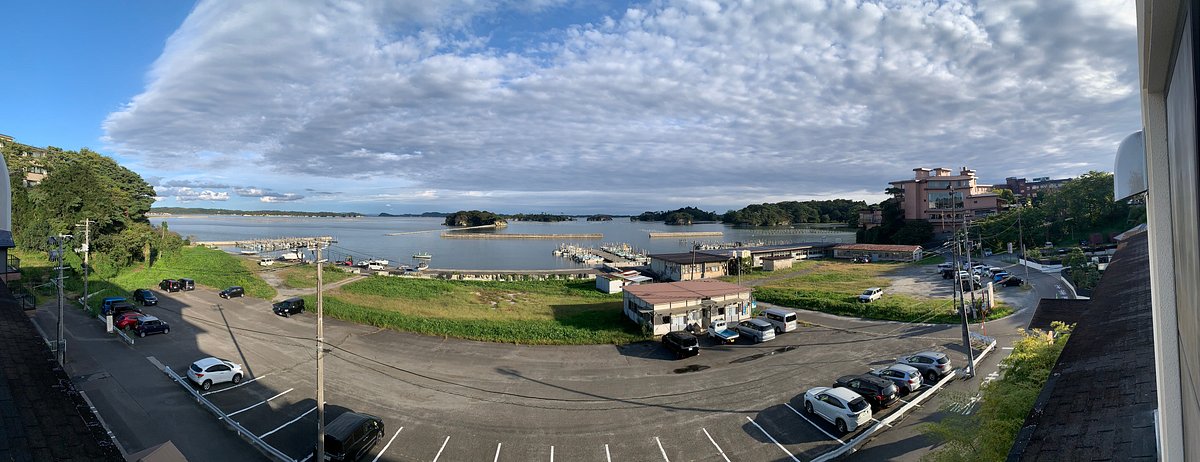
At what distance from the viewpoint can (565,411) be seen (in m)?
12.1

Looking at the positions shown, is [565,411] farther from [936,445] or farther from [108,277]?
[108,277]

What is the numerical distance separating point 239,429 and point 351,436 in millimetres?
3264

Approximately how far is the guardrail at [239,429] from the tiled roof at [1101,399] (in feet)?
39.3

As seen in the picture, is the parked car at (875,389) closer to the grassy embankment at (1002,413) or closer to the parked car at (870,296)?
the grassy embankment at (1002,413)

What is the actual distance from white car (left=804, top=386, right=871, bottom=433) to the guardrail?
1145cm

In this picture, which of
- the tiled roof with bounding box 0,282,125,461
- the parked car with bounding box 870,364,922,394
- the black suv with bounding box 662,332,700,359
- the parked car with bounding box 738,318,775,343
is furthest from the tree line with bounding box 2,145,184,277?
the parked car with bounding box 870,364,922,394

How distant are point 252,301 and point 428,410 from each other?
20402 mm

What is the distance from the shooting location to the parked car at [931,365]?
1357cm

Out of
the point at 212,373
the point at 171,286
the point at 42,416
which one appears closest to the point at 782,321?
the point at 212,373

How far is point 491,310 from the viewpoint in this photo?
84.4ft

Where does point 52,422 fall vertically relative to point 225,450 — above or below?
above

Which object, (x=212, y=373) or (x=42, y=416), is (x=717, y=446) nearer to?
(x=42, y=416)

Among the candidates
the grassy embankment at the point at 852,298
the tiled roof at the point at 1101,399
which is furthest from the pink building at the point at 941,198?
the tiled roof at the point at 1101,399

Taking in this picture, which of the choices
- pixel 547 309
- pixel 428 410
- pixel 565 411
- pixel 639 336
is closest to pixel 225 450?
pixel 428 410
